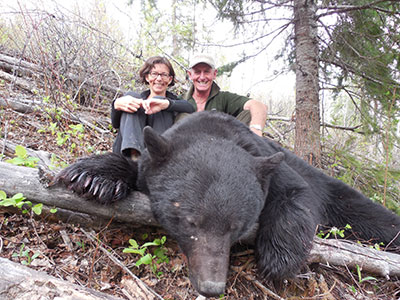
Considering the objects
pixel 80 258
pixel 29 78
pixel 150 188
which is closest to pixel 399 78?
pixel 150 188

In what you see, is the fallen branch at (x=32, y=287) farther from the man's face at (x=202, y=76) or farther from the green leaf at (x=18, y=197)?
the man's face at (x=202, y=76)

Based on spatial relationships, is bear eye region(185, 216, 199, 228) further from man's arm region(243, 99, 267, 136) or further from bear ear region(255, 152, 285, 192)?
man's arm region(243, 99, 267, 136)

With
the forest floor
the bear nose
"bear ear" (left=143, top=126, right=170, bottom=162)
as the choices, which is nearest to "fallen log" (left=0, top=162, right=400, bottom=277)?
the forest floor

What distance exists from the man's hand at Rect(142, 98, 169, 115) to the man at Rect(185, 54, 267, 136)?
46.4 inches

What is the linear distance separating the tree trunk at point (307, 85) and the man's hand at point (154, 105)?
2852 millimetres

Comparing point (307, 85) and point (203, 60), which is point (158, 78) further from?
point (307, 85)

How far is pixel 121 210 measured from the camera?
215 cm

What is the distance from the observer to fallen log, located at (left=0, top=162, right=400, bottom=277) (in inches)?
79.4

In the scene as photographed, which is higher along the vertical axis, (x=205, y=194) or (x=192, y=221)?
(x=205, y=194)

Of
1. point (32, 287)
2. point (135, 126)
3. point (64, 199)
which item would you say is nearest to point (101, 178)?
point (64, 199)

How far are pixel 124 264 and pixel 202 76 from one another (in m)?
3.19

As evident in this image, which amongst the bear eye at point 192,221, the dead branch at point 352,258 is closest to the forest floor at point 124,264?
the dead branch at point 352,258

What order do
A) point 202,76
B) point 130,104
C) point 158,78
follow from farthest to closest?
point 202,76
point 158,78
point 130,104

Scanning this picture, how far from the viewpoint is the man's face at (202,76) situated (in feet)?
15.1
